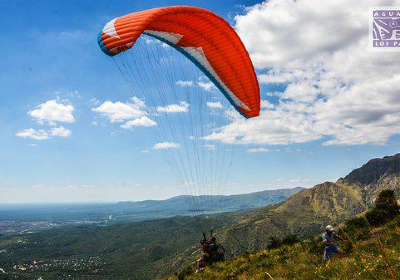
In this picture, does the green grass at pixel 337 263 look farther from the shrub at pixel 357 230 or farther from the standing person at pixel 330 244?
the standing person at pixel 330 244

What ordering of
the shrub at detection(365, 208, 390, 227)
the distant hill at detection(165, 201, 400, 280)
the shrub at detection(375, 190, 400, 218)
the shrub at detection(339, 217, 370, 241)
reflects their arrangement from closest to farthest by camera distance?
the distant hill at detection(165, 201, 400, 280), the shrub at detection(339, 217, 370, 241), the shrub at detection(365, 208, 390, 227), the shrub at detection(375, 190, 400, 218)

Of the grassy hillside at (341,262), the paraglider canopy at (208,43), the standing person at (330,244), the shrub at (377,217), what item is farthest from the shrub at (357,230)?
the paraglider canopy at (208,43)

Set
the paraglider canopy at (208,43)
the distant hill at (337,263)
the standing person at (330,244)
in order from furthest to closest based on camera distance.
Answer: the paraglider canopy at (208,43) < the standing person at (330,244) < the distant hill at (337,263)

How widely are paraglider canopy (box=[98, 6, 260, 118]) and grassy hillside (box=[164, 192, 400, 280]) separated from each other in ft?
31.7

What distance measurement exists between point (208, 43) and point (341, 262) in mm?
14475

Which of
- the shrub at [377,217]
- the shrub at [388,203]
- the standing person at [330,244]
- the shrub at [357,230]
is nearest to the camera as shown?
Answer: the standing person at [330,244]

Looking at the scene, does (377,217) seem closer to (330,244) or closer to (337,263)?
(330,244)

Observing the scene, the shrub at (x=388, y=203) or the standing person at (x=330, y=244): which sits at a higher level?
the shrub at (x=388, y=203)

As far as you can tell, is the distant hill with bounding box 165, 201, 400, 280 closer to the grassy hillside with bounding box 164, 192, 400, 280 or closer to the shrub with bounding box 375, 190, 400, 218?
the grassy hillside with bounding box 164, 192, 400, 280

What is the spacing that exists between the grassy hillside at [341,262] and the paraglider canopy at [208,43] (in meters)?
9.66

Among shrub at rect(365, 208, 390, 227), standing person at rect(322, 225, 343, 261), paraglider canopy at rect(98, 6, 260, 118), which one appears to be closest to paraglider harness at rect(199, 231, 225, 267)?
standing person at rect(322, 225, 343, 261)

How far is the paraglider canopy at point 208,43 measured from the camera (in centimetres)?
1274

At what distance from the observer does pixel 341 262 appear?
7.71 metres

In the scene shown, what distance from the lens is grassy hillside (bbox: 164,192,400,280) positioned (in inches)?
256
